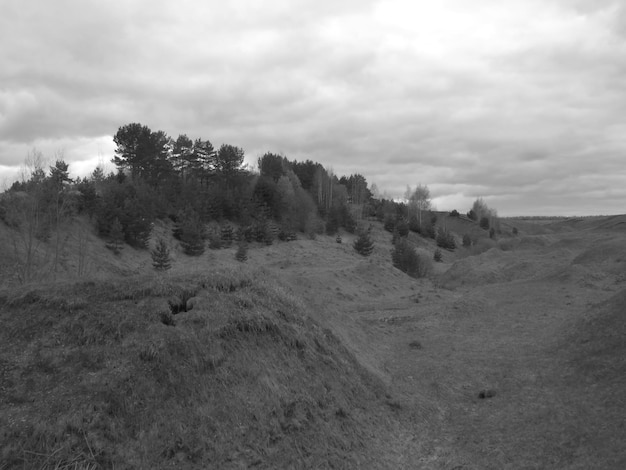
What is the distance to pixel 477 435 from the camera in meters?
7.75

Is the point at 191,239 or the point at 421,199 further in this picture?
the point at 421,199

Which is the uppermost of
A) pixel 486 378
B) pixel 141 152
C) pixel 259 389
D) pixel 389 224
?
pixel 141 152

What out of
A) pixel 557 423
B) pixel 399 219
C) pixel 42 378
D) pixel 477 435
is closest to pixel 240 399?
pixel 42 378

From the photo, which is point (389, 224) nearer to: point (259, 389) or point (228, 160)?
point (228, 160)

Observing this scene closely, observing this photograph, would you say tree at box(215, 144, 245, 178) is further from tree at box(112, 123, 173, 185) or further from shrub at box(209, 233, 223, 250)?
shrub at box(209, 233, 223, 250)

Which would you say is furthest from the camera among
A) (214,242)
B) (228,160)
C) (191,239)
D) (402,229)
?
(402,229)

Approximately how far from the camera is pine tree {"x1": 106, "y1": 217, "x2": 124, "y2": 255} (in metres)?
31.0

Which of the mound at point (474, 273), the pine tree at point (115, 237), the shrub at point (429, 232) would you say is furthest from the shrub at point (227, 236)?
the shrub at point (429, 232)

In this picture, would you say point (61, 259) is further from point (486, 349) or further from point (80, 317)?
point (486, 349)

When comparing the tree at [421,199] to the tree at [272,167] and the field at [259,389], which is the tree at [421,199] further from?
the field at [259,389]

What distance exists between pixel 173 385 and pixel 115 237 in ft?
91.7

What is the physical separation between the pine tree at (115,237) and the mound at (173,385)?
24177mm

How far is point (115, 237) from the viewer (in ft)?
103

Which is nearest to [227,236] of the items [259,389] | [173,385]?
[259,389]
